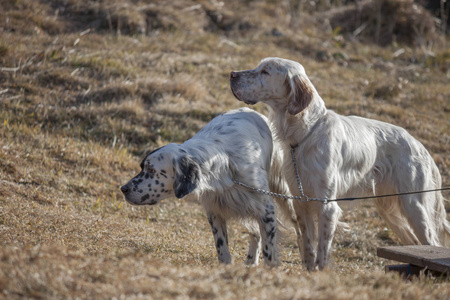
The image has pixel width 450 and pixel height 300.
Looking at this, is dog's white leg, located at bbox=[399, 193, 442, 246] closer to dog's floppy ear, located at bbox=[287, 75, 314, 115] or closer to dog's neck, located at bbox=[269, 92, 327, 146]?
dog's neck, located at bbox=[269, 92, 327, 146]

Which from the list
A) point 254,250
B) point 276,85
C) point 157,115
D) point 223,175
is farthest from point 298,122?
point 157,115

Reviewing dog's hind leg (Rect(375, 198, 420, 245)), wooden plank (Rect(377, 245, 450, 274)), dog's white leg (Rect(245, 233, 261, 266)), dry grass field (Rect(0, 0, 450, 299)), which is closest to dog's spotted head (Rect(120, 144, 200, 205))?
dry grass field (Rect(0, 0, 450, 299))

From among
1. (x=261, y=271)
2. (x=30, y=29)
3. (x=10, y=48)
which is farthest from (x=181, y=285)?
(x=30, y=29)

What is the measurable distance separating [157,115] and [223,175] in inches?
193

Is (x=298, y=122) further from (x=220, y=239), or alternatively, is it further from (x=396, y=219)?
(x=396, y=219)

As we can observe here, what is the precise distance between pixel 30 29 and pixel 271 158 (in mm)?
7993

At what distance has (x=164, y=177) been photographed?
4117 millimetres

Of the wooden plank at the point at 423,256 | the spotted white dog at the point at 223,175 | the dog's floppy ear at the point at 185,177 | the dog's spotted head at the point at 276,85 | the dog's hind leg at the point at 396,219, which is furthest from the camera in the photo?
the dog's hind leg at the point at 396,219

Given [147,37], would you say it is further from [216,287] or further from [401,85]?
[216,287]

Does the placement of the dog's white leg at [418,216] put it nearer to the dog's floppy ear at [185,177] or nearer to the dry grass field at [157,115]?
the dry grass field at [157,115]

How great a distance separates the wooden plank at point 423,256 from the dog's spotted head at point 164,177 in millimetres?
1619

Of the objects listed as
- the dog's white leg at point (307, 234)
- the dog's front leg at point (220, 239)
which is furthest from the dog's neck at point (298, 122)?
the dog's front leg at point (220, 239)

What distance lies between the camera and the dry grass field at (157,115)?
3045 millimetres

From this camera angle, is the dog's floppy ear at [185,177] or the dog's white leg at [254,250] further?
the dog's white leg at [254,250]
